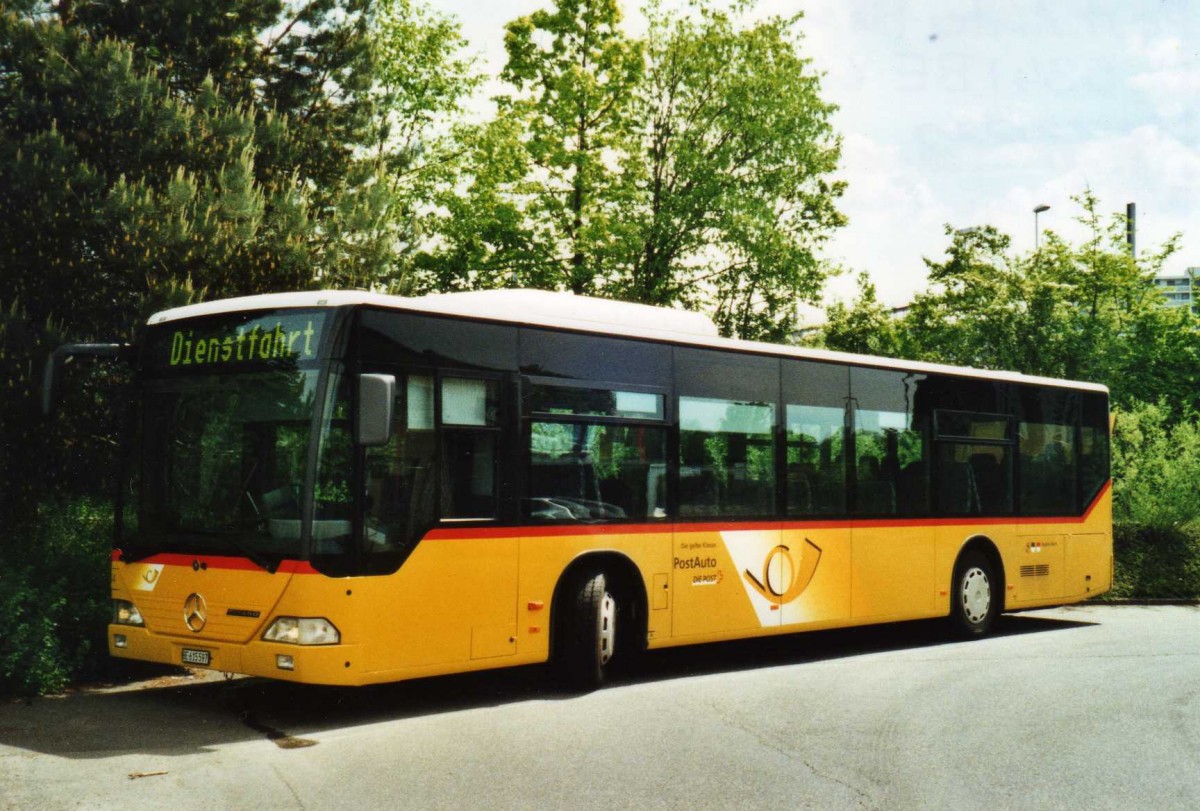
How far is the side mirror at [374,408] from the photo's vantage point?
27.6 ft

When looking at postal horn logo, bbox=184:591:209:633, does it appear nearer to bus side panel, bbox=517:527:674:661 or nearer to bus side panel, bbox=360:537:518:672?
bus side panel, bbox=360:537:518:672

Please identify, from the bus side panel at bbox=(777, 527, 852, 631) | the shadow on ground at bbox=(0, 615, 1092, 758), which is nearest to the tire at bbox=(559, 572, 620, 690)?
the shadow on ground at bbox=(0, 615, 1092, 758)

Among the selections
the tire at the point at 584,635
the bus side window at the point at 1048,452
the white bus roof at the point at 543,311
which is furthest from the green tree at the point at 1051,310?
the tire at the point at 584,635

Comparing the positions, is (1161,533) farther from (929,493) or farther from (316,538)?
(316,538)

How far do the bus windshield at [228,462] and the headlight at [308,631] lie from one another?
0.43 meters

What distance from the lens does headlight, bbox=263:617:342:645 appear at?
338 inches

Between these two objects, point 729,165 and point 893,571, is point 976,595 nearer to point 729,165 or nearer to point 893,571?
point 893,571

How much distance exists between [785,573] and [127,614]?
20.3 ft

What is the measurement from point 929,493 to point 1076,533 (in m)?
3.45

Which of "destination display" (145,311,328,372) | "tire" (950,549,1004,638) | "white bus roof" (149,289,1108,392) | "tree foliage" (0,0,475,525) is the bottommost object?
"tire" (950,549,1004,638)

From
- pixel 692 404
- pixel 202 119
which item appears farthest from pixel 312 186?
pixel 692 404

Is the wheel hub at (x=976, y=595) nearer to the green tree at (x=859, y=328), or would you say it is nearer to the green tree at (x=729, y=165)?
the green tree at (x=729, y=165)

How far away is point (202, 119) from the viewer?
17.3m

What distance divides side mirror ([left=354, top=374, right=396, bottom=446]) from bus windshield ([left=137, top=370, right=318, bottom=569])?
0.46m
